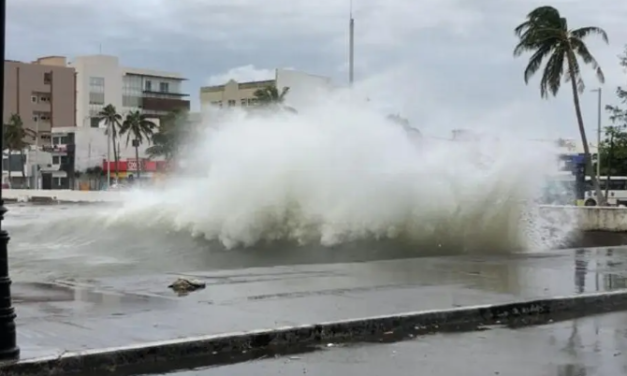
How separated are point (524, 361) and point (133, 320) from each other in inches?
156

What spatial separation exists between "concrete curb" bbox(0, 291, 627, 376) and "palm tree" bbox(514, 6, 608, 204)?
3209 cm

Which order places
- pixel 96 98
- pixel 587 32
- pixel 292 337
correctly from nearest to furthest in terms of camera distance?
1. pixel 292 337
2. pixel 587 32
3. pixel 96 98

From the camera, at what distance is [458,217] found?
65.4 ft

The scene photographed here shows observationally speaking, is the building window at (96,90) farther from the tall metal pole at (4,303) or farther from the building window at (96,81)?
the tall metal pole at (4,303)

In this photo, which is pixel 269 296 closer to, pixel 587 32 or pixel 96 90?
pixel 587 32

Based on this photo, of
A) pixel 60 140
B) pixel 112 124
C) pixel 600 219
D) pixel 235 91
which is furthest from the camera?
pixel 60 140

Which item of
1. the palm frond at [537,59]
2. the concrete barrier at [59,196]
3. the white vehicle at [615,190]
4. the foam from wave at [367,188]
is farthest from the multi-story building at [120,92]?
the foam from wave at [367,188]

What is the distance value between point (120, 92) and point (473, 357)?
14259 cm

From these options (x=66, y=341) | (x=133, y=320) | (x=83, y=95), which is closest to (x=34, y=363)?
(x=66, y=341)

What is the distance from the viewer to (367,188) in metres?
19.6

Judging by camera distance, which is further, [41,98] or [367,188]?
[41,98]

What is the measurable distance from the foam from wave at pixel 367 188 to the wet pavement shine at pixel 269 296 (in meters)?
3.61

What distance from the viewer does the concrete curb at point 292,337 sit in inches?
285

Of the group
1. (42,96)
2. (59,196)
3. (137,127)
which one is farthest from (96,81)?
(59,196)
